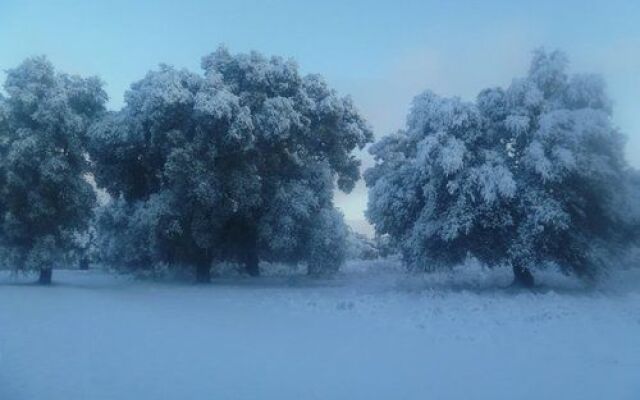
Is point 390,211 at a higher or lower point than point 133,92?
lower

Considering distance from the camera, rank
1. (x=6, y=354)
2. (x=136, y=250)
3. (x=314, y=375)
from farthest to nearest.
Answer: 1. (x=136, y=250)
2. (x=6, y=354)
3. (x=314, y=375)

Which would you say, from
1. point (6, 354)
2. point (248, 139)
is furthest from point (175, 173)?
point (6, 354)

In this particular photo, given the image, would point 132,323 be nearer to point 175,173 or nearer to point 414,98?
point 175,173

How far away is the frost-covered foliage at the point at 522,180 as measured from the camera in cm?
1722

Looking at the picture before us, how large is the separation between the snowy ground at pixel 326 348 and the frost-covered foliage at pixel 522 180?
2.13m

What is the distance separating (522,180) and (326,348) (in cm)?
1117

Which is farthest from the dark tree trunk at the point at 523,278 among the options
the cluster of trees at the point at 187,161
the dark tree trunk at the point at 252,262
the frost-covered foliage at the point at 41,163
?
the frost-covered foliage at the point at 41,163

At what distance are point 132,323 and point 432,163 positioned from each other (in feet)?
34.7

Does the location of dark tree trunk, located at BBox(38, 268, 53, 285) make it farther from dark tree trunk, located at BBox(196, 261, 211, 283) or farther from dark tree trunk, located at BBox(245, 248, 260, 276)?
dark tree trunk, located at BBox(245, 248, 260, 276)

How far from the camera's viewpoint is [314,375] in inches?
294

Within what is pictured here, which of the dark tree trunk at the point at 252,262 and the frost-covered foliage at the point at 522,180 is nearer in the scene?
the frost-covered foliage at the point at 522,180

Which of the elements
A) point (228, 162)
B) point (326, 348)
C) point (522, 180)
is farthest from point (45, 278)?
point (522, 180)

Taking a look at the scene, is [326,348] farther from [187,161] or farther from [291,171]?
[291,171]

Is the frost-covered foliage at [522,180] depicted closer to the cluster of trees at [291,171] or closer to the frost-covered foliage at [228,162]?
the cluster of trees at [291,171]
